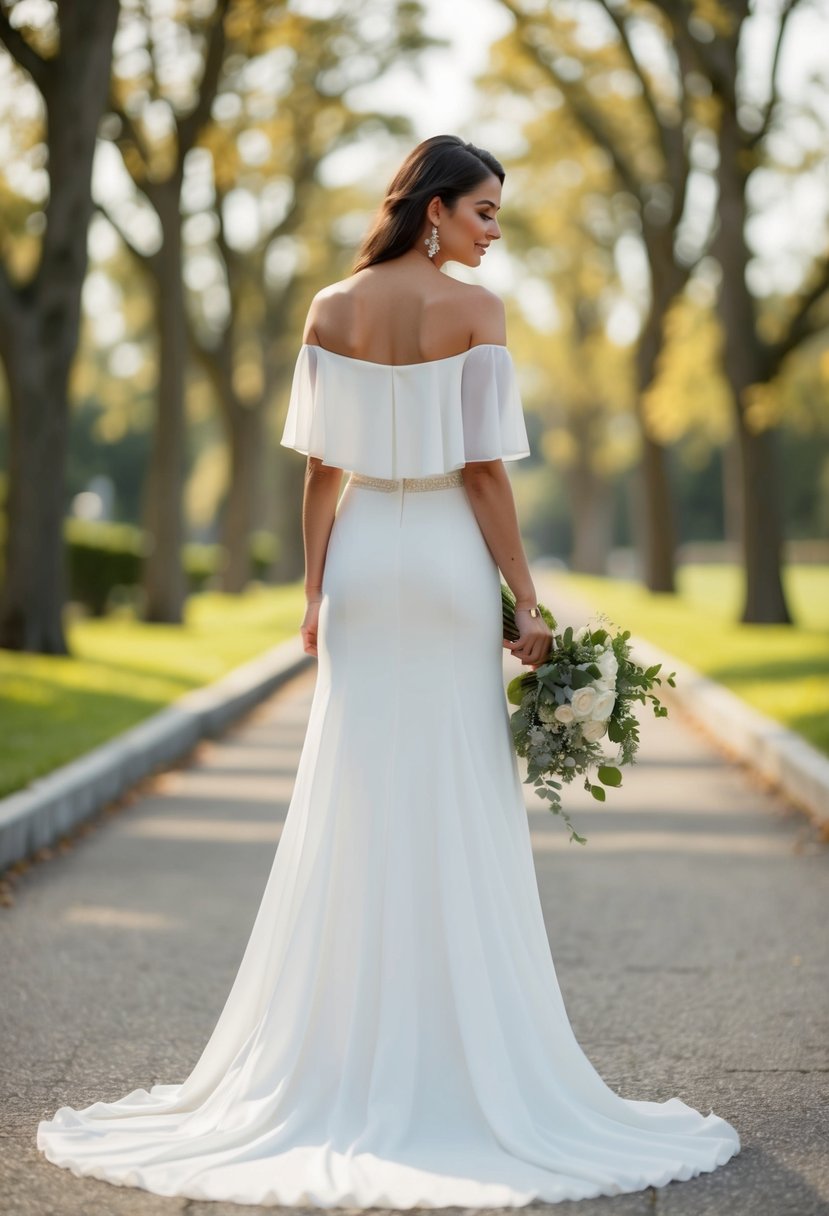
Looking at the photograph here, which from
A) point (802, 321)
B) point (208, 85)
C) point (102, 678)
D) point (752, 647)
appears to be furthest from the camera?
point (208, 85)

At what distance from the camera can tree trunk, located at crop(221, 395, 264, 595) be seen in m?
33.0

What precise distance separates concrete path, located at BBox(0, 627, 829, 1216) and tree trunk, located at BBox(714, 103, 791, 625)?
12.3m

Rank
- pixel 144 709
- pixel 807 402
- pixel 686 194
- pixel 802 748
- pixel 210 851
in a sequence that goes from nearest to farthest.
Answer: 1. pixel 210 851
2. pixel 802 748
3. pixel 144 709
4. pixel 686 194
5. pixel 807 402

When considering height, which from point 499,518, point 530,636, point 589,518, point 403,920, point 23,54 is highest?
point 23,54

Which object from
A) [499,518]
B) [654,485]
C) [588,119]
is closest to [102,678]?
[499,518]

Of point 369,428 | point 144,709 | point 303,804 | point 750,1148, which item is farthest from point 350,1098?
point 144,709

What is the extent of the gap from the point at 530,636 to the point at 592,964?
7.08 feet

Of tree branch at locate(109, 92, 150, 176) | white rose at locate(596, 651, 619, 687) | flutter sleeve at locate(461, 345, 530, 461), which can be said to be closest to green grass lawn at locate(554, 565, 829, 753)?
white rose at locate(596, 651, 619, 687)

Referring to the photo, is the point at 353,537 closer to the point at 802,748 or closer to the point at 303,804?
the point at 303,804

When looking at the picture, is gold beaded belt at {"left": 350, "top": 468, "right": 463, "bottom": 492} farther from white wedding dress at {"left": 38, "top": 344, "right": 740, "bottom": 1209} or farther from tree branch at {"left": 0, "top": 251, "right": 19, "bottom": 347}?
tree branch at {"left": 0, "top": 251, "right": 19, "bottom": 347}

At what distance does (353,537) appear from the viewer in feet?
13.2

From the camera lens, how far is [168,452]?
22688mm

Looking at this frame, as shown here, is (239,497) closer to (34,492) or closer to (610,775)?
(34,492)

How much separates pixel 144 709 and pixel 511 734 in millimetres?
8605
